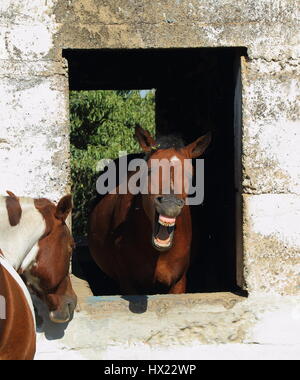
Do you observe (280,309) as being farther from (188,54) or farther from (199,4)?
(188,54)

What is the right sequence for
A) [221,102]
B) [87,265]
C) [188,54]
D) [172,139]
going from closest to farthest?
1. [172,139]
2. [221,102]
3. [188,54]
4. [87,265]

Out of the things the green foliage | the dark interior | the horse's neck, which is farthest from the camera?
the green foliage

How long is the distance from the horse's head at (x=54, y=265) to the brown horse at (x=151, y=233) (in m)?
0.68

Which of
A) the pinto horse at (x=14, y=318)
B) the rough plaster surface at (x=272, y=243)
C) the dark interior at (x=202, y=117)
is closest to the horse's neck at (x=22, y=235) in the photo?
the pinto horse at (x=14, y=318)

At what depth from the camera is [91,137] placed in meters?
12.8

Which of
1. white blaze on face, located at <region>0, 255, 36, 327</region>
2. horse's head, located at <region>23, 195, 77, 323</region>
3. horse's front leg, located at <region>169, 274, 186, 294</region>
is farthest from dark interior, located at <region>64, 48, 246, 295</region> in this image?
white blaze on face, located at <region>0, 255, 36, 327</region>

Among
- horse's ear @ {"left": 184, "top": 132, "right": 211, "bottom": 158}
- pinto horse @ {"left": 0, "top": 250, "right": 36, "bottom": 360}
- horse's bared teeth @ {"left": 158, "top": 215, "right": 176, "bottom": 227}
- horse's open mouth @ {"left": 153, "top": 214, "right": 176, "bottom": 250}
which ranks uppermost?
horse's ear @ {"left": 184, "top": 132, "right": 211, "bottom": 158}

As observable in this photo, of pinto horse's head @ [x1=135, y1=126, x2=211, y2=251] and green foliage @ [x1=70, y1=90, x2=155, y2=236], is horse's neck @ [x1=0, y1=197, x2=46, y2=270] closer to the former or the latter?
pinto horse's head @ [x1=135, y1=126, x2=211, y2=251]

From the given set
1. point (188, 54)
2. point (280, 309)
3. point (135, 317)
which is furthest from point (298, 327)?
point (188, 54)

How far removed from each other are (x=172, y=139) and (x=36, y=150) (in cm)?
121

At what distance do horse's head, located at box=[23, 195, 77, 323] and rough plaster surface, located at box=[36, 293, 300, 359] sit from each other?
1.78 ft

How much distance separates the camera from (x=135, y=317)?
17.5ft

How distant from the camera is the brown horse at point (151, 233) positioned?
5.20 m

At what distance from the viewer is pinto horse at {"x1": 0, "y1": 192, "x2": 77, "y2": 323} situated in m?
4.47
